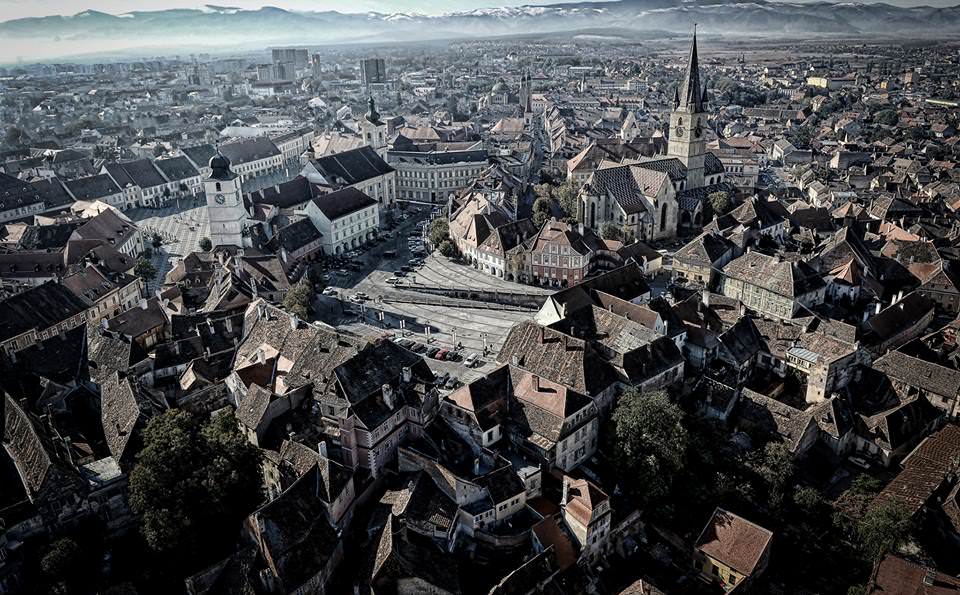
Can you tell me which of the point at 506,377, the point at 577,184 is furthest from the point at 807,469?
the point at 577,184

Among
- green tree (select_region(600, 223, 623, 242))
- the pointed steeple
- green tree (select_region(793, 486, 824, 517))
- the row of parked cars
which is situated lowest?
green tree (select_region(793, 486, 824, 517))

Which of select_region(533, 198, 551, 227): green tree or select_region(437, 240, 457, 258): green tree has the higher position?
select_region(533, 198, 551, 227): green tree

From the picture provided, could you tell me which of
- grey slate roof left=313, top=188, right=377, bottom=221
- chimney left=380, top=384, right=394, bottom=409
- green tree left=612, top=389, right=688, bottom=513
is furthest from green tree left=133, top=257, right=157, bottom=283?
green tree left=612, top=389, right=688, bottom=513

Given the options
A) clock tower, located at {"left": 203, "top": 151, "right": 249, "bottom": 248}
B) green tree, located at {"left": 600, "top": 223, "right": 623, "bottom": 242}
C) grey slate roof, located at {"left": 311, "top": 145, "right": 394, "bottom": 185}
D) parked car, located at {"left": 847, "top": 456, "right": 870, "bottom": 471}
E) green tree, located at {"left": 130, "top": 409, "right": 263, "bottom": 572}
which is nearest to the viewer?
green tree, located at {"left": 130, "top": 409, "right": 263, "bottom": 572}

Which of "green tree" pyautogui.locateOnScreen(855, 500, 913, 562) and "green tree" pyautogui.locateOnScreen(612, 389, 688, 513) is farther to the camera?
"green tree" pyautogui.locateOnScreen(612, 389, 688, 513)

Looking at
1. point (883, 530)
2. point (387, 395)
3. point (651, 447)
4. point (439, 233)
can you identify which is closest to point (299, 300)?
point (387, 395)

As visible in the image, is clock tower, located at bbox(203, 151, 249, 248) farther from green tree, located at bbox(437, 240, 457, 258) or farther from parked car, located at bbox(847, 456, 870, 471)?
parked car, located at bbox(847, 456, 870, 471)

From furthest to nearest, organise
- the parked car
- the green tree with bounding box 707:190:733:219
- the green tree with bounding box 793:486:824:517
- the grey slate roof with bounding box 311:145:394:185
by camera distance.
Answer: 1. the grey slate roof with bounding box 311:145:394:185
2. the green tree with bounding box 707:190:733:219
3. the parked car
4. the green tree with bounding box 793:486:824:517
